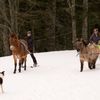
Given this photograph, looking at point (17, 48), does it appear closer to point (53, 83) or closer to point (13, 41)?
point (13, 41)

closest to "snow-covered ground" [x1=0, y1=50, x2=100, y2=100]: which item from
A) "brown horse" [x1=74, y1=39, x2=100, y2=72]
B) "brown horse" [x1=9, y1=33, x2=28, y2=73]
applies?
"brown horse" [x1=74, y1=39, x2=100, y2=72]

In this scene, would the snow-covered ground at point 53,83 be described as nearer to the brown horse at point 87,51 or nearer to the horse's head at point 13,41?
the brown horse at point 87,51

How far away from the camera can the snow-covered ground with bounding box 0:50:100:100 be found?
1340 cm

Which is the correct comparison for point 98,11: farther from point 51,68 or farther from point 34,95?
point 34,95

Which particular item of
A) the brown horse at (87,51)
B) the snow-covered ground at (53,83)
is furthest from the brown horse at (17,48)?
the brown horse at (87,51)

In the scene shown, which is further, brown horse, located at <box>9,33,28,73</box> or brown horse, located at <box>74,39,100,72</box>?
brown horse, located at <box>9,33,28,73</box>

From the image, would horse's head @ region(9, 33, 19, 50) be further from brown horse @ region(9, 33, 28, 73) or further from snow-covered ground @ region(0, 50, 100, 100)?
snow-covered ground @ region(0, 50, 100, 100)

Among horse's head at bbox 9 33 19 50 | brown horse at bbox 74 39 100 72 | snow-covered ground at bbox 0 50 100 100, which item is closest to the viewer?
snow-covered ground at bbox 0 50 100 100

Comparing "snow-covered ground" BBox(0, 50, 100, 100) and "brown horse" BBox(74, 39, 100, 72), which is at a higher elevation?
"brown horse" BBox(74, 39, 100, 72)

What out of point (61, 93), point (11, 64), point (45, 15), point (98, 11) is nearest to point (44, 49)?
point (45, 15)

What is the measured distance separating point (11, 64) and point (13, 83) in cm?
693

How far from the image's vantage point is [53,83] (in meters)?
15.7

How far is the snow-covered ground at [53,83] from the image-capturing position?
1340cm

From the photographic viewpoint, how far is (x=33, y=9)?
1597 inches
